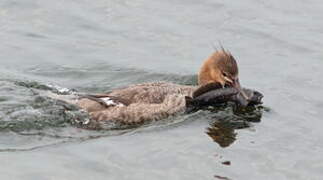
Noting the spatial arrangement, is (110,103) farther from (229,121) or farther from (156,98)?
(229,121)

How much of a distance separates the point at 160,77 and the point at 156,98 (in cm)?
184

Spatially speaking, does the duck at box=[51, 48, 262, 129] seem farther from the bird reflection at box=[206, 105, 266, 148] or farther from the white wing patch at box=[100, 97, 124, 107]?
the bird reflection at box=[206, 105, 266, 148]

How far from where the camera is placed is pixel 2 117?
36.4 feet

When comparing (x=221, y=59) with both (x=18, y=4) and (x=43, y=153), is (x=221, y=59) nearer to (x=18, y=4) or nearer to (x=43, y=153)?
(x=43, y=153)

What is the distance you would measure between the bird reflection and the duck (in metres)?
0.19

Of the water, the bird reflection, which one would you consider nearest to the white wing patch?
the water

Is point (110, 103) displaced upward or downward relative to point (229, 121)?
upward

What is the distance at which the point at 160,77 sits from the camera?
524 inches

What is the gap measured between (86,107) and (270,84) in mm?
3087

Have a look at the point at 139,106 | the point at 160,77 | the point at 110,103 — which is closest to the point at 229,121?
the point at 139,106

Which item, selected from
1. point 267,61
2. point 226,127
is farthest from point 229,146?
point 267,61

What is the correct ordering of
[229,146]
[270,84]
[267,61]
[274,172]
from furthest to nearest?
1. [267,61]
2. [270,84]
3. [229,146]
4. [274,172]

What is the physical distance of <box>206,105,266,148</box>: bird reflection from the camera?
435 inches

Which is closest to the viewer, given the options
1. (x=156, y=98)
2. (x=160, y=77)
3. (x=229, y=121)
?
(x=156, y=98)
